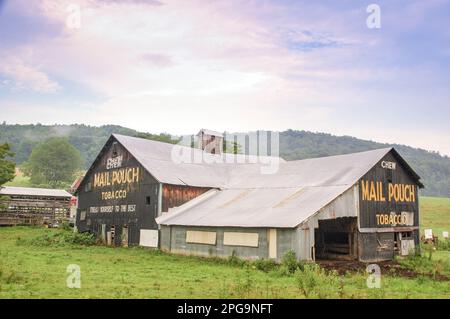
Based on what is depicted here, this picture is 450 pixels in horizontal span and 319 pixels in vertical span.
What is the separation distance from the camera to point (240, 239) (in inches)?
970

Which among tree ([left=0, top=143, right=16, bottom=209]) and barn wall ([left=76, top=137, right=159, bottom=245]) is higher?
tree ([left=0, top=143, right=16, bottom=209])

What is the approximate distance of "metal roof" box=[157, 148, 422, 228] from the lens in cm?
2450

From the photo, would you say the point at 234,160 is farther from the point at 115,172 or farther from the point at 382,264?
the point at 382,264

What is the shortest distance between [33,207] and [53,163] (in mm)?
64241

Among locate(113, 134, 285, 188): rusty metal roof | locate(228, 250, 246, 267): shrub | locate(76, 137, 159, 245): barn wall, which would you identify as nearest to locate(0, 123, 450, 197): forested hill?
locate(113, 134, 285, 188): rusty metal roof

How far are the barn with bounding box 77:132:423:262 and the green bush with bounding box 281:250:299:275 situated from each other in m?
0.41

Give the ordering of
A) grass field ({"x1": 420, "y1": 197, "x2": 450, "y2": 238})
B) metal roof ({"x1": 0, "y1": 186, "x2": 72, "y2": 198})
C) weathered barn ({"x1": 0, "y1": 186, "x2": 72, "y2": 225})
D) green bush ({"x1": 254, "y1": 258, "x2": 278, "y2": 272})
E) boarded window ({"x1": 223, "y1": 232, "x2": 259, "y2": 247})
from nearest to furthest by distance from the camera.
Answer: green bush ({"x1": 254, "y1": 258, "x2": 278, "y2": 272}), boarded window ({"x1": 223, "y1": 232, "x2": 259, "y2": 247}), weathered barn ({"x1": 0, "y1": 186, "x2": 72, "y2": 225}), metal roof ({"x1": 0, "y1": 186, "x2": 72, "y2": 198}), grass field ({"x1": 420, "y1": 197, "x2": 450, "y2": 238})

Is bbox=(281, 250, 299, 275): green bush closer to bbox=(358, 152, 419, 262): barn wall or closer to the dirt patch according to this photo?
the dirt patch

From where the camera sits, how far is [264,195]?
2958 cm

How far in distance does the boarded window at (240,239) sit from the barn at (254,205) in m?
0.05

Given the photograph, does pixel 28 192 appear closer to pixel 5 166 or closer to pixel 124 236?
pixel 5 166

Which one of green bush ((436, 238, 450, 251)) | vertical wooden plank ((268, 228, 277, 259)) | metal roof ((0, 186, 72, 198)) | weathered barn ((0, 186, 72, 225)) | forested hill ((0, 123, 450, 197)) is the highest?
forested hill ((0, 123, 450, 197))
